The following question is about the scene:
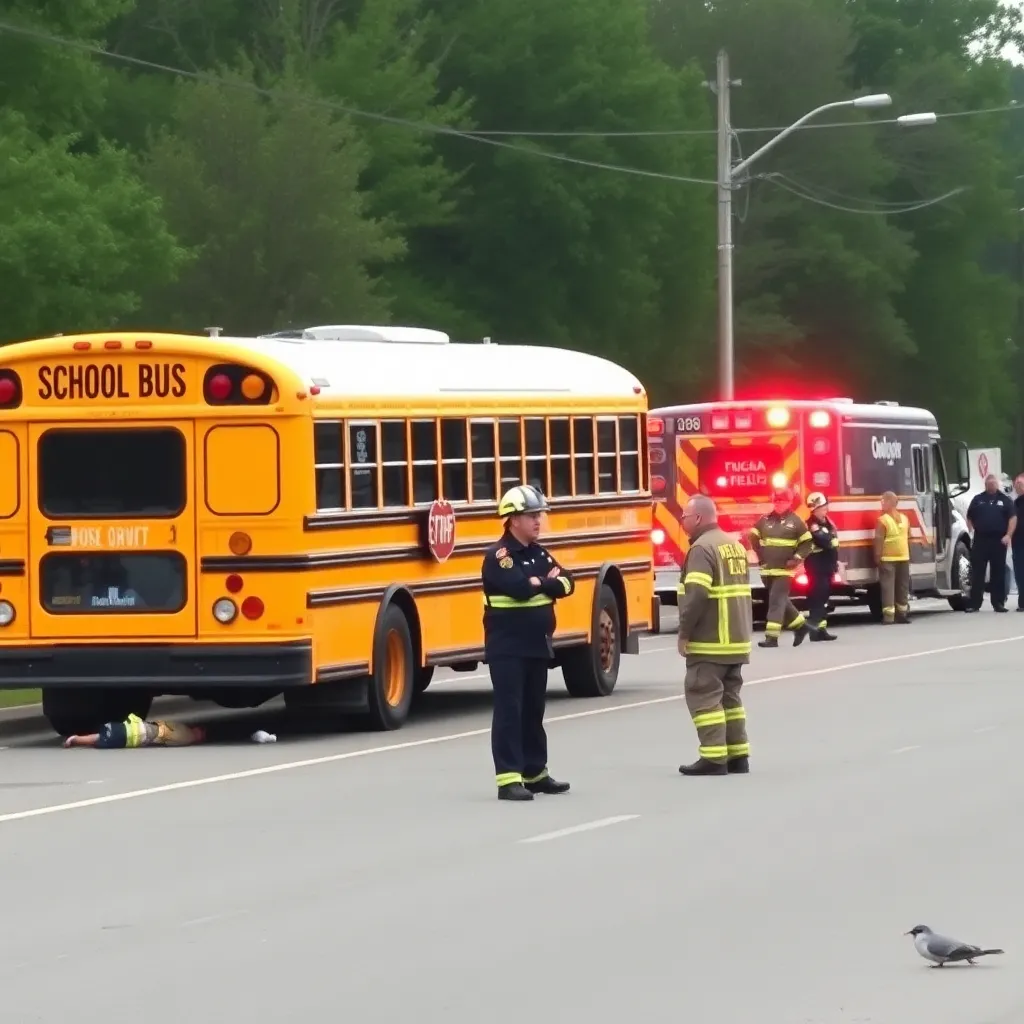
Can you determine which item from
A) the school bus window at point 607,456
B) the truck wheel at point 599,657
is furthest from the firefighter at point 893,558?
the truck wheel at point 599,657

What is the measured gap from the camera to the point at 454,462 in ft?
68.3

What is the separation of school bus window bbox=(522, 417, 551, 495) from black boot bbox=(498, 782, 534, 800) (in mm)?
7199

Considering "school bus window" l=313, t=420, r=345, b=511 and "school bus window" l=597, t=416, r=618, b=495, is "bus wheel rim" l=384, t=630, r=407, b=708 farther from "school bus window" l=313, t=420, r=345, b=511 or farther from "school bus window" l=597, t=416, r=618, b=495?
"school bus window" l=597, t=416, r=618, b=495

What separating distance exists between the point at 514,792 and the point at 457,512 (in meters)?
6.02

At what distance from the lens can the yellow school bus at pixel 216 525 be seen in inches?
730

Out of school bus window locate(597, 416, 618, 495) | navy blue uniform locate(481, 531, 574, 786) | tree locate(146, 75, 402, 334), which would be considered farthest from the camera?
tree locate(146, 75, 402, 334)

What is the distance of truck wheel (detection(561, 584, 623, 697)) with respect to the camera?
2266 centimetres

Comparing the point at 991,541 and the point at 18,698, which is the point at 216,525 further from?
the point at 991,541

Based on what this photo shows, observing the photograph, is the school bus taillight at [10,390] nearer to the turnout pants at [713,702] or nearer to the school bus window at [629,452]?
the turnout pants at [713,702]

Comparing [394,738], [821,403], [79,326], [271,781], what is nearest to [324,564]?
[394,738]

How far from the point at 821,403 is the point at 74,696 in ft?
51.3

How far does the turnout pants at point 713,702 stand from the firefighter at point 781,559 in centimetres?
1326

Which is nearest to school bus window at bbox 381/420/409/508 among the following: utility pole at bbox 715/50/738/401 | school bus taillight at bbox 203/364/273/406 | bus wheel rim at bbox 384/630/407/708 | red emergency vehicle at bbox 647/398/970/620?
bus wheel rim at bbox 384/630/407/708

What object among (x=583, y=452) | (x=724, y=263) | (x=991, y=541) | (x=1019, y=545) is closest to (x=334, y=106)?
(x=724, y=263)
